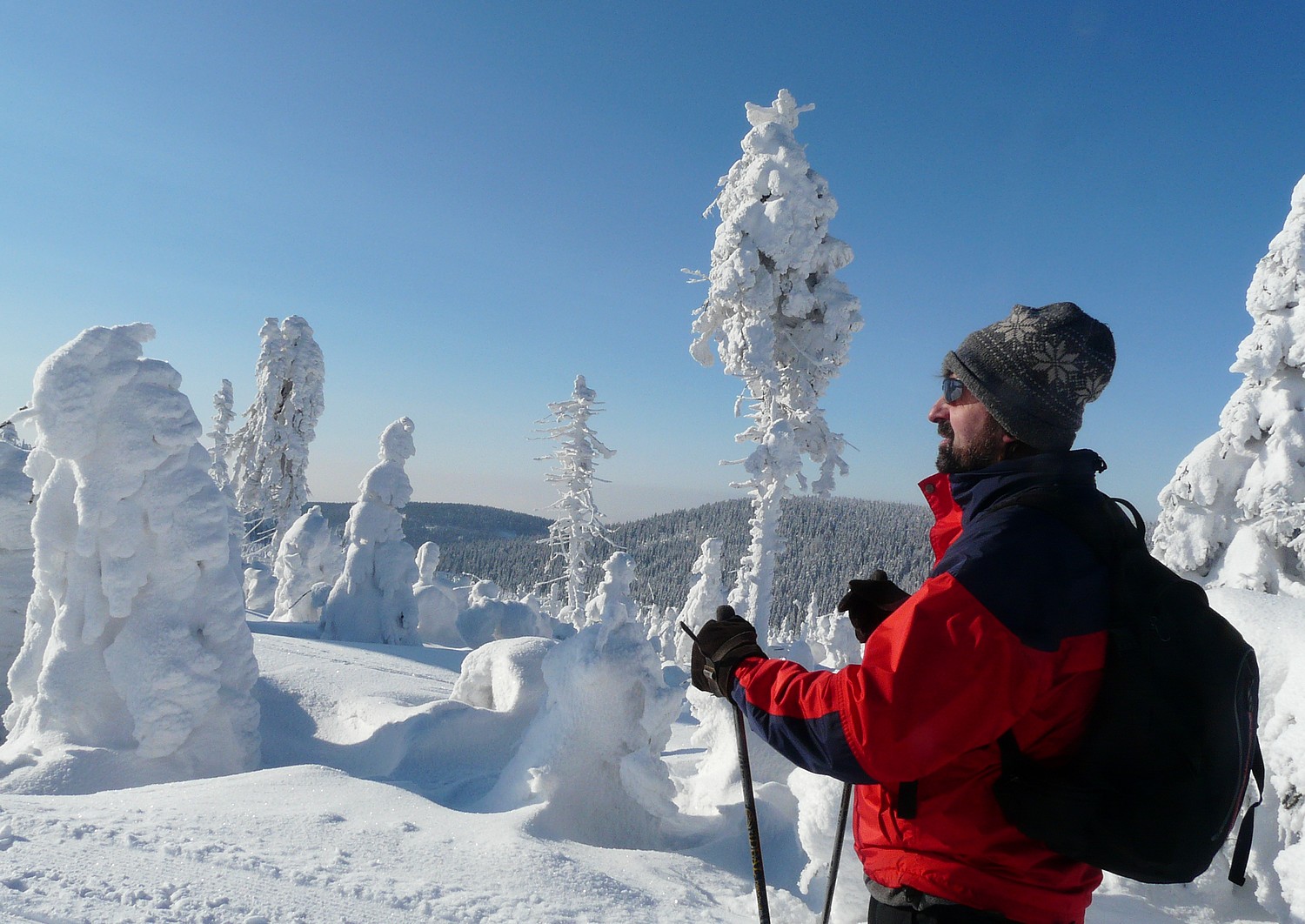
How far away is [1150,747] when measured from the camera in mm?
1736

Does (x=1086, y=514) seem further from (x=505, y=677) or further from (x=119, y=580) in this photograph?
(x=119, y=580)

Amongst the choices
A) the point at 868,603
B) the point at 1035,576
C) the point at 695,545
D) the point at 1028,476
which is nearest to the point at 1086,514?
the point at 1028,476

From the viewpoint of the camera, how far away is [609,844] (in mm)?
6340

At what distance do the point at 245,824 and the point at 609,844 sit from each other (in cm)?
324

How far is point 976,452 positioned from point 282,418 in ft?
101

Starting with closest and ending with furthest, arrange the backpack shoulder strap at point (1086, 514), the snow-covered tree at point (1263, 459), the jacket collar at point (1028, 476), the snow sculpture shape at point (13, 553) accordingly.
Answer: the backpack shoulder strap at point (1086, 514)
the jacket collar at point (1028, 476)
the snow-covered tree at point (1263, 459)
the snow sculpture shape at point (13, 553)

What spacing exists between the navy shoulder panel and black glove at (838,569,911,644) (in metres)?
0.96

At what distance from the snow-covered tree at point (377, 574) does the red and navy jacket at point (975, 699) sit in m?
16.6

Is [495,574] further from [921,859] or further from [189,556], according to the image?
[921,859]

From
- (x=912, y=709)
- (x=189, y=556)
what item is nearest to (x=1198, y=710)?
(x=912, y=709)

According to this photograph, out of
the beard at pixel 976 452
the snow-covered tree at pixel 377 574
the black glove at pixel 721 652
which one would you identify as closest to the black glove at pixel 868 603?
the black glove at pixel 721 652

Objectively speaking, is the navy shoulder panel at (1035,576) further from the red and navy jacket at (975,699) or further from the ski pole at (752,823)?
the ski pole at (752,823)

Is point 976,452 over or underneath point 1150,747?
over

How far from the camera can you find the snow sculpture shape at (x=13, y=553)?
435 inches
